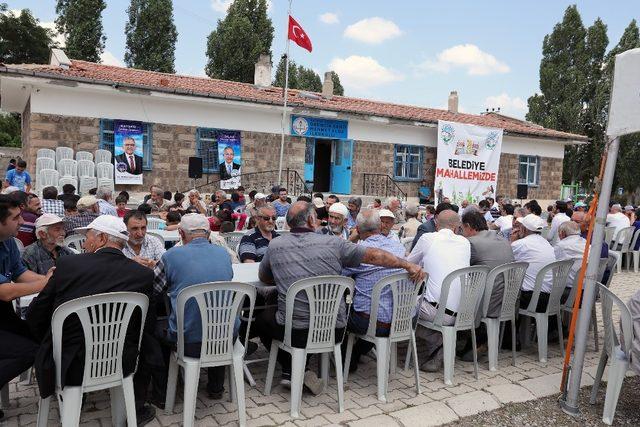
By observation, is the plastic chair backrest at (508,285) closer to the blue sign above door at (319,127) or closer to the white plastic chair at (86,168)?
the white plastic chair at (86,168)

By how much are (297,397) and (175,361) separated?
2.77 feet

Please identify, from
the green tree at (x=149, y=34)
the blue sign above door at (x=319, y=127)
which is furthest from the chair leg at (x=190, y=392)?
the green tree at (x=149, y=34)

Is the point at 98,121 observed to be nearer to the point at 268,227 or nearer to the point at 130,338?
the point at 268,227

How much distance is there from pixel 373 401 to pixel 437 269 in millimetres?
1220

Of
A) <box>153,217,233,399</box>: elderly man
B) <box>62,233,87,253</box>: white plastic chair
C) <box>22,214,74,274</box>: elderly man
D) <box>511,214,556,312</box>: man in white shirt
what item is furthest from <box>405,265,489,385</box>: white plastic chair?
<box>62,233,87,253</box>: white plastic chair

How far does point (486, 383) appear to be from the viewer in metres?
4.03

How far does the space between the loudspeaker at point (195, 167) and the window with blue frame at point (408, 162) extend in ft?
23.9

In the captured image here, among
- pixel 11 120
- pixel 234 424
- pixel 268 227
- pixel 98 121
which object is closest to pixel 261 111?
pixel 98 121

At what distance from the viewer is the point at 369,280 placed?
383 centimetres

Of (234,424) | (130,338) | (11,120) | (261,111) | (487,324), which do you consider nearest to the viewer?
(130,338)

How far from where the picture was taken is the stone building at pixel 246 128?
12.2 metres

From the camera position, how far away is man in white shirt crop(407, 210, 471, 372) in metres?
4.05

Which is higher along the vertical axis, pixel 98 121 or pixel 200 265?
pixel 98 121

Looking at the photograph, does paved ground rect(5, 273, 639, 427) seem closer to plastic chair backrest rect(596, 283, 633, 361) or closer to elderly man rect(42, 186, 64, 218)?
plastic chair backrest rect(596, 283, 633, 361)
